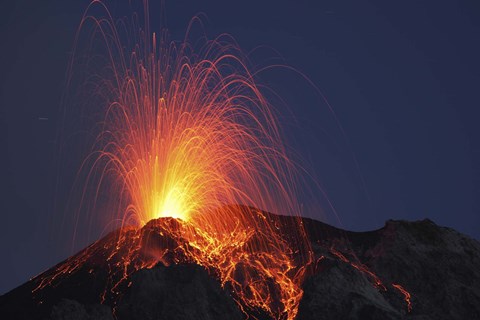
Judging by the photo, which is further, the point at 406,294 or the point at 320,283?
the point at 406,294

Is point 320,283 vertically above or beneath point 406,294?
beneath

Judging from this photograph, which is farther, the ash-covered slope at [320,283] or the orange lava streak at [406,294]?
the orange lava streak at [406,294]

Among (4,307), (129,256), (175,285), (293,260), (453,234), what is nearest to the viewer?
(175,285)

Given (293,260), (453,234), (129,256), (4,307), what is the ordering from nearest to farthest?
A: 1. (4,307)
2. (129,256)
3. (293,260)
4. (453,234)

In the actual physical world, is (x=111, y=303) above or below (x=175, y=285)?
below

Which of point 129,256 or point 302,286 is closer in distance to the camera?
point 302,286

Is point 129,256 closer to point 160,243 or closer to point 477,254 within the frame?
point 160,243

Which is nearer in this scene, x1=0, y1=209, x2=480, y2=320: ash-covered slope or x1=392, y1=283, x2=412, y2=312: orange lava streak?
x1=0, y1=209, x2=480, y2=320: ash-covered slope

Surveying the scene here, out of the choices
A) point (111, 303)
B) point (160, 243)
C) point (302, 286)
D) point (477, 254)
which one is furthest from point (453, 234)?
point (111, 303)
